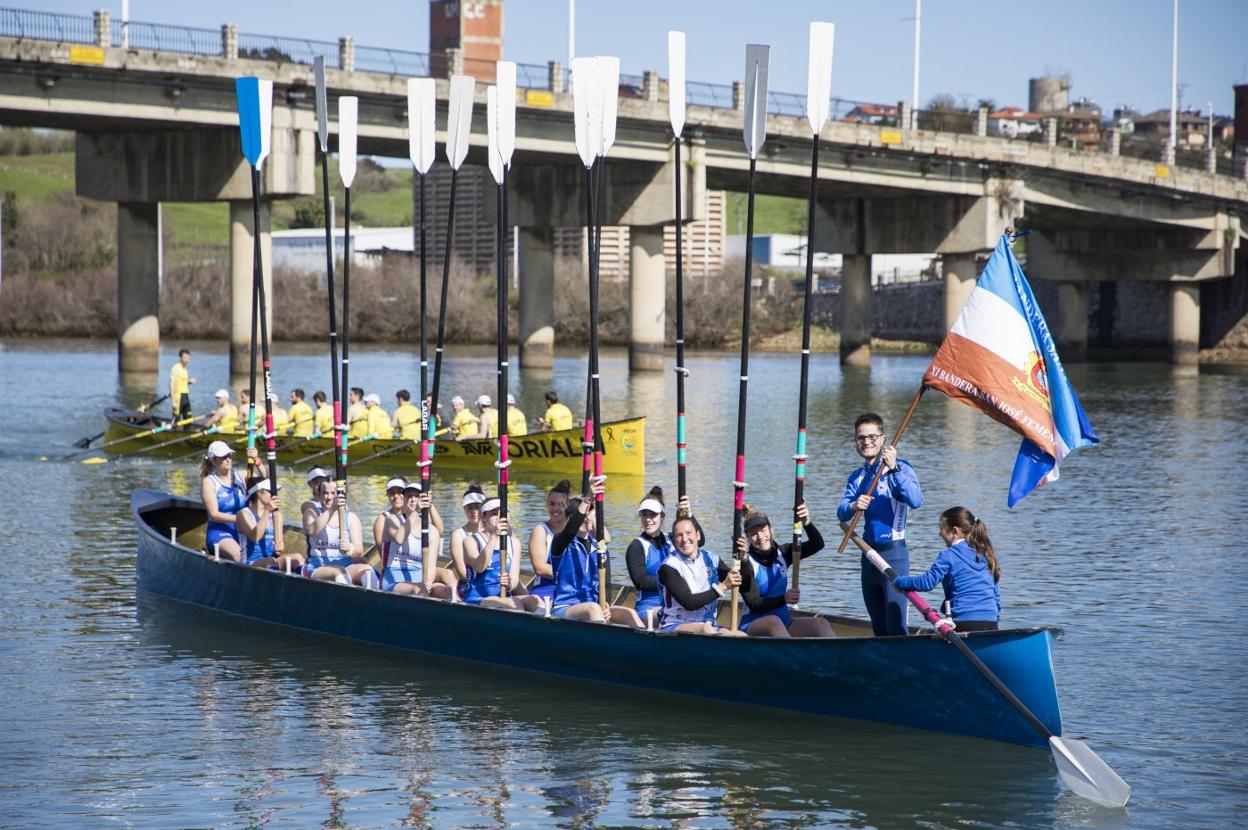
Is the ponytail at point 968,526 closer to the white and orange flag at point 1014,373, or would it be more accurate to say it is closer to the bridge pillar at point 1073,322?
the white and orange flag at point 1014,373

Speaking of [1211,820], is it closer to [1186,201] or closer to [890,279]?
[1186,201]

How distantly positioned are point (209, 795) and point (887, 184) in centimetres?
5190

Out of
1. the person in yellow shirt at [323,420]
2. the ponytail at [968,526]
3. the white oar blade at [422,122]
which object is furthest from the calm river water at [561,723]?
the person in yellow shirt at [323,420]

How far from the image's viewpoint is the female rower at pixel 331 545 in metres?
16.4

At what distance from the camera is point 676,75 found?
51.7 ft

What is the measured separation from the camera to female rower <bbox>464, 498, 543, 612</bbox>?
15.2 m

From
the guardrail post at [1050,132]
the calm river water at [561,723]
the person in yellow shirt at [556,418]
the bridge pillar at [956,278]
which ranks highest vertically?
the guardrail post at [1050,132]

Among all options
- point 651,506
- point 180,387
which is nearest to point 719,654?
point 651,506

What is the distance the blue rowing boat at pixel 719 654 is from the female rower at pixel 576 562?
22.8 inches

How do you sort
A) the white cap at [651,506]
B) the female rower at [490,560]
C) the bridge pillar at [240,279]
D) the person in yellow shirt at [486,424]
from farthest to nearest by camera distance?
the bridge pillar at [240,279] < the person in yellow shirt at [486,424] < the female rower at [490,560] < the white cap at [651,506]

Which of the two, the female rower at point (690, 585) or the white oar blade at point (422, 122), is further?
the white oar blade at point (422, 122)

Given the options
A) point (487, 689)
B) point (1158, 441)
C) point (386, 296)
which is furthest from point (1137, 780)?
point (386, 296)

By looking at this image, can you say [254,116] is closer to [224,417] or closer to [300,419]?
[300,419]

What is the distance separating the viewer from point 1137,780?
38.6 feet
